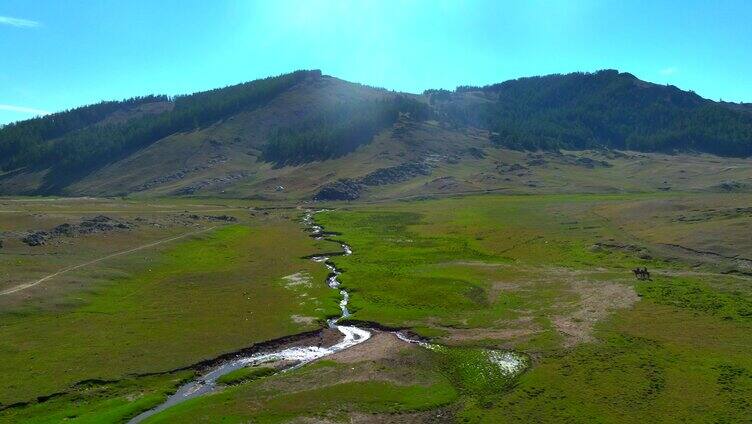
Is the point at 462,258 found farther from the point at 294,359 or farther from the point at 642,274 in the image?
the point at 294,359

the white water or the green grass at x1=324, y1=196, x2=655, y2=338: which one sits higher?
the green grass at x1=324, y1=196, x2=655, y2=338

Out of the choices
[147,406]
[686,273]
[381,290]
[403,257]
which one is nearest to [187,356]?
[147,406]

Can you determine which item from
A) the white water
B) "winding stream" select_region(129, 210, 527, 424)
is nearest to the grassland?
"winding stream" select_region(129, 210, 527, 424)

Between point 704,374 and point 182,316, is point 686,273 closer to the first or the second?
point 704,374

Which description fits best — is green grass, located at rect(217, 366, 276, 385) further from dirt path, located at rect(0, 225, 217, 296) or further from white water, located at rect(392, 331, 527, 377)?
dirt path, located at rect(0, 225, 217, 296)

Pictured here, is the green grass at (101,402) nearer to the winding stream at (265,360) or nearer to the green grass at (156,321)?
the winding stream at (265,360)

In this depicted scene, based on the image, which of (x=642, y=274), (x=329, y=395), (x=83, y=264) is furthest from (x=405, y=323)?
(x=83, y=264)
